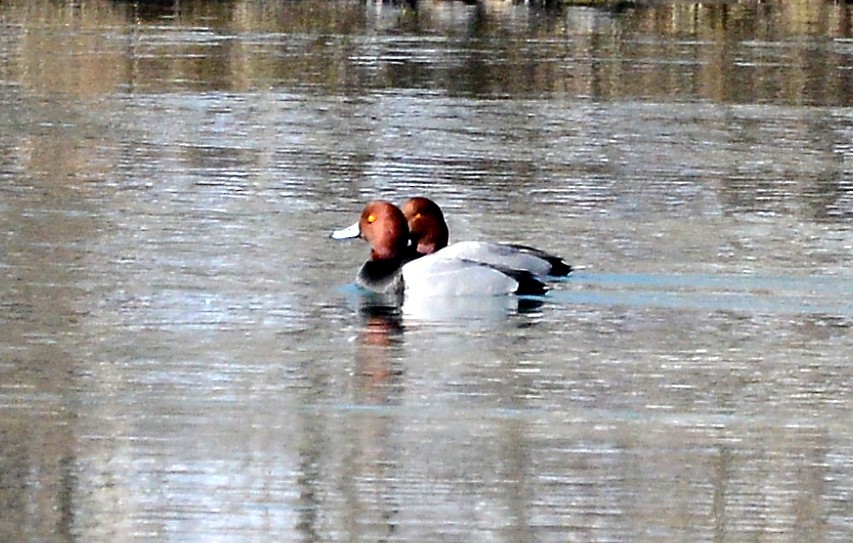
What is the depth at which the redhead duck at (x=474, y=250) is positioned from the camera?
39.3 feet

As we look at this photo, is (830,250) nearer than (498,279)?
No

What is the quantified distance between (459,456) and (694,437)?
97 cm

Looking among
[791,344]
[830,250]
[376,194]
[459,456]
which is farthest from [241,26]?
[459,456]

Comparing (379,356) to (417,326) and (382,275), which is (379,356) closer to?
(417,326)

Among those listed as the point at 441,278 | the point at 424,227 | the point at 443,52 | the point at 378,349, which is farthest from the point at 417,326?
the point at 443,52

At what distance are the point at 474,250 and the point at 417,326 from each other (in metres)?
1.26

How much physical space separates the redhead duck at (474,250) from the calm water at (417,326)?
252mm

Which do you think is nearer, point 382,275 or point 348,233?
point 382,275

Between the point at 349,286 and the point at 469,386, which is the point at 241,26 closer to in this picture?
the point at 349,286

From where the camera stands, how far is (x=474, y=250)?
1199 centimetres

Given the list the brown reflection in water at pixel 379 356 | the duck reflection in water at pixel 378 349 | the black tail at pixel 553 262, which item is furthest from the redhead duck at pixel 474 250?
the brown reflection in water at pixel 379 356

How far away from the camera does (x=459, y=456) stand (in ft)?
25.7

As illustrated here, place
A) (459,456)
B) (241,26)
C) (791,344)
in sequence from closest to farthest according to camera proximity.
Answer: (459,456)
(791,344)
(241,26)

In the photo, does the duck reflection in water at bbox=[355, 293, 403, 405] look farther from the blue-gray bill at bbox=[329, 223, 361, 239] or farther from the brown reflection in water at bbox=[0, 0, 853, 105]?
the brown reflection in water at bbox=[0, 0, 853, 105]
